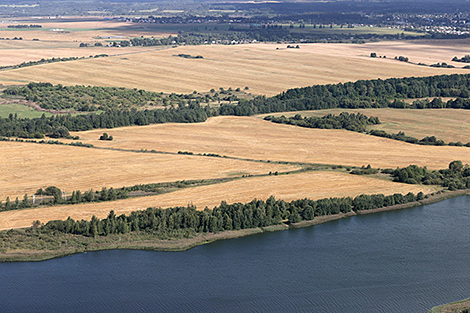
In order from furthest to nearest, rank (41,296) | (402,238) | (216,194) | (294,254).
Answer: (216,194) < (402,238) < (294,254) < (41,296)

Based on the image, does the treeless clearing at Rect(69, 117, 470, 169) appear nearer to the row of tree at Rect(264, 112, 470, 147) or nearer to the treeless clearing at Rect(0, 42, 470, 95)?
the row of tree at Rect(264, 112, 470, 147)

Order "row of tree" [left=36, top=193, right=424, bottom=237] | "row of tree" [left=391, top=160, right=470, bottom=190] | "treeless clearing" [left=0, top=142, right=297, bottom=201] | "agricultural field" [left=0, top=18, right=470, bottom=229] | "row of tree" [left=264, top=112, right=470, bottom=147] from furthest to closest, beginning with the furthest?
A: "row of tree" [left=264, top=112, right=470, bottom=147] → "row of tree" [left=391, top=160, right=470, bottom=190] → "treeless clearing" [left=0, top=142, right=297, bottom=201] → "agricultural field" [left=0, top=18, right=470, bottom=229] → "row of tree" [left=36, top=193, right=424, bottom=237]

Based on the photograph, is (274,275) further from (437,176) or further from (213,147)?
(213,147)

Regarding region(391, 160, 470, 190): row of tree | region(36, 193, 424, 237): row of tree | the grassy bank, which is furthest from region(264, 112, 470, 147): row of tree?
the grassy bank

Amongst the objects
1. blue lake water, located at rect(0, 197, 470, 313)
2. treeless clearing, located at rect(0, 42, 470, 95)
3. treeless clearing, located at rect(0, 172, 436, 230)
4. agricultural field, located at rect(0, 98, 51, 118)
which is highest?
treeless clearing, located at rect(0, 42, 470, 95)

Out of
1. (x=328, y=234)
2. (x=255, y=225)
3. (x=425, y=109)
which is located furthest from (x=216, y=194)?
(x=425, y=109)

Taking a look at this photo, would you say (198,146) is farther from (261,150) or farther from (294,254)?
(294,254)
